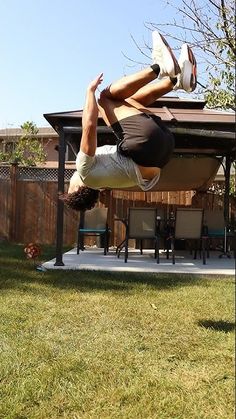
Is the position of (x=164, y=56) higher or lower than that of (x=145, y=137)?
higher

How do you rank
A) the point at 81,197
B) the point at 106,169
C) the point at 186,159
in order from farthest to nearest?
the point at 186,159
the point at 81,197
the point at 106,169

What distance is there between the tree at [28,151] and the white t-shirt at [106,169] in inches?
484

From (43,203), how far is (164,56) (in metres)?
8.39

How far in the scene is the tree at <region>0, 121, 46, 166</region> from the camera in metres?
14.5

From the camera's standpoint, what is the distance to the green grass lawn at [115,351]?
230cm

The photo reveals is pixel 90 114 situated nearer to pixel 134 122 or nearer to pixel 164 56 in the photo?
pixel 134 122

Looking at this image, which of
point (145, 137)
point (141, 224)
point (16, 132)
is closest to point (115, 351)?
point (145, 137)

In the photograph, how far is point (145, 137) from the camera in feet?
5.67

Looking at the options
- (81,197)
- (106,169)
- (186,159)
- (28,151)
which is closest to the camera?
(106,169)

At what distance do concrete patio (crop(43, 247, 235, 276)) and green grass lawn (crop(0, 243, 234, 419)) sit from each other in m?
1.30

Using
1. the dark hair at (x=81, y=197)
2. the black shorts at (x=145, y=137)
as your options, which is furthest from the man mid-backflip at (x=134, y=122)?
the dark hair at (x=81, y=197)

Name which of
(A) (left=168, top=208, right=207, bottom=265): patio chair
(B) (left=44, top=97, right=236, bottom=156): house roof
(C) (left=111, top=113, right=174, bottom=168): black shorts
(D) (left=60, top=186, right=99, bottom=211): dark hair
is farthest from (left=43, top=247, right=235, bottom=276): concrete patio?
(C) (left=111, top=113, right=174, bottom=168): black shorts

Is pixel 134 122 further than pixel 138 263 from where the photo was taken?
No

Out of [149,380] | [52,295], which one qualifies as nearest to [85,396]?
[149,380]
